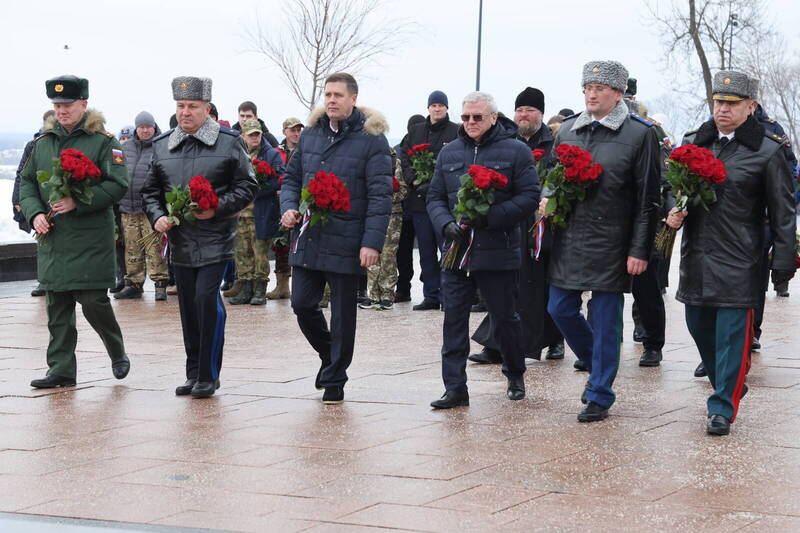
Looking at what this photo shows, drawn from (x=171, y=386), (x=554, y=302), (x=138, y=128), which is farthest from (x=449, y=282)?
(x=138, y=128)

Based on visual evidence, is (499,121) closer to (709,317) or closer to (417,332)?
(709,317)

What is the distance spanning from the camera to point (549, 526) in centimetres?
560

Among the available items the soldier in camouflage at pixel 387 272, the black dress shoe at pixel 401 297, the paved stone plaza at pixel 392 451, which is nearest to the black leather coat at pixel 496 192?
the paved stone plaza at pixel 392 451

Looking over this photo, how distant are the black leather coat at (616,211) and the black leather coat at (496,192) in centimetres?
43

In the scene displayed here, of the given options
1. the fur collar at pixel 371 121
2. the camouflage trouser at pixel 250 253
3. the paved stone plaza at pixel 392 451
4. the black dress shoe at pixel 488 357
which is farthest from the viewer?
the camouflage trouser at pixel 250 253

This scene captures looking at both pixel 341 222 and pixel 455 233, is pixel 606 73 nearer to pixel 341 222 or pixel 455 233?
pixel 455 233

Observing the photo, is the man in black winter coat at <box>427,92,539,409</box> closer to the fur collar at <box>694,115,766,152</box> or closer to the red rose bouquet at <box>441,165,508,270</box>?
the red rose bouquet at <box>441,165,508,270</box>

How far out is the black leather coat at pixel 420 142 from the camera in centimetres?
1459

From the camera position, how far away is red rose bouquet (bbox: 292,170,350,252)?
8.33m

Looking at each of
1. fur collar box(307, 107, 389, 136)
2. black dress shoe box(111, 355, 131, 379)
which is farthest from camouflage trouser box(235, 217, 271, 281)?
fur collar box(307, 107, 389, 136)

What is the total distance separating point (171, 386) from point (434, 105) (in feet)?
19.9

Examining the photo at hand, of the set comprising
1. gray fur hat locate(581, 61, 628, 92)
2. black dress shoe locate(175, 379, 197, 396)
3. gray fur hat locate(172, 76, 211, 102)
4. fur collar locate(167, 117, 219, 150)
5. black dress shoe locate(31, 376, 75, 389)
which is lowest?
black dress shoe locate(31, 376, 75, 389)

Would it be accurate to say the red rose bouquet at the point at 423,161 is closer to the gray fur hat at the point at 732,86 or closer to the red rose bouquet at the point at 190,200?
the red rose bouquet at the point at 190,200

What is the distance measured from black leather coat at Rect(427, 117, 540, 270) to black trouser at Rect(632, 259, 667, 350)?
7.05 feet
